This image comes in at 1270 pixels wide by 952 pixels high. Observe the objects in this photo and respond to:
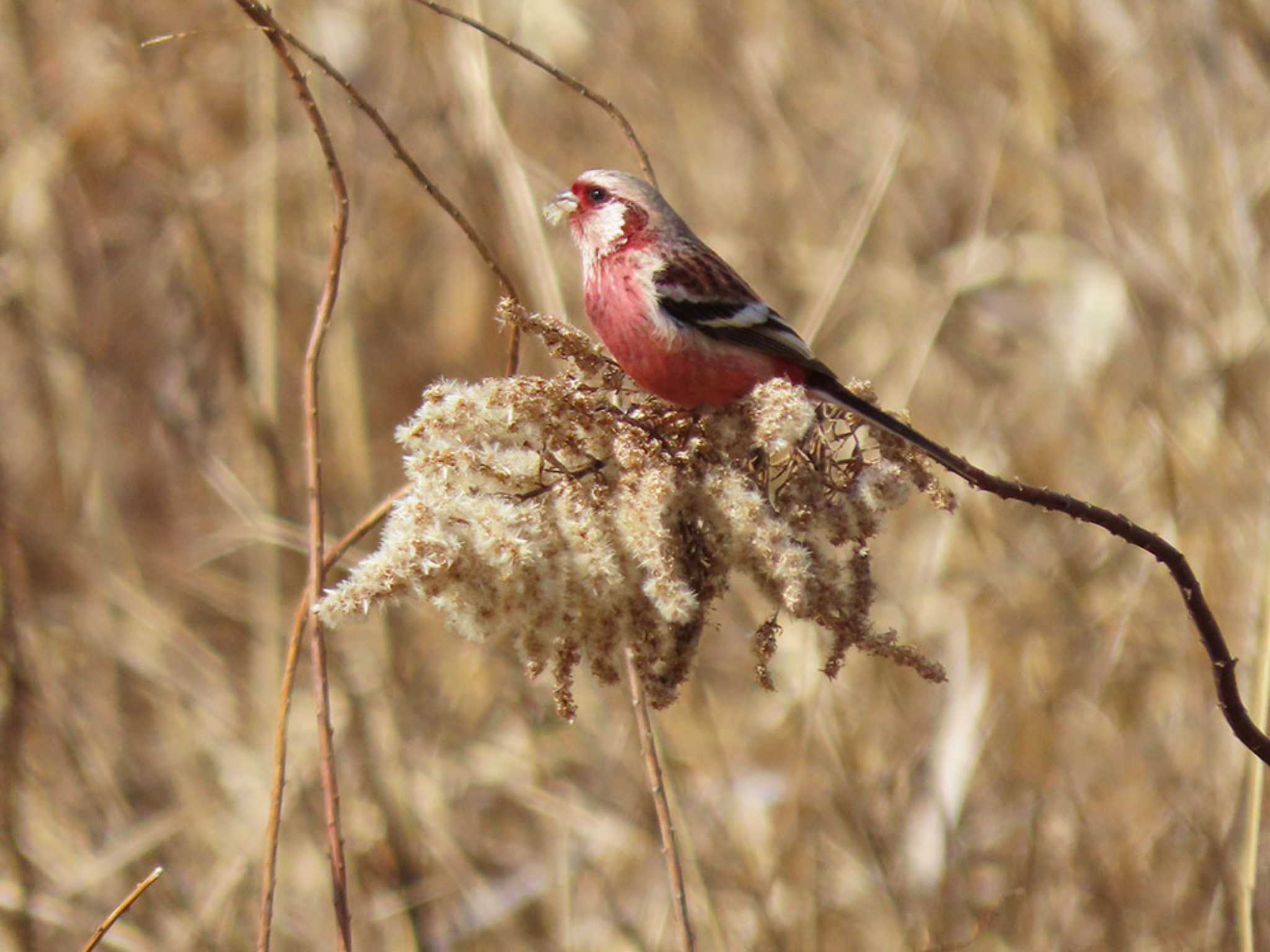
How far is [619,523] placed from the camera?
1874 millimetres

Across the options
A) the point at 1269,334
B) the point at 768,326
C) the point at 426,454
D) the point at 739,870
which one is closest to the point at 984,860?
the point at 739,870

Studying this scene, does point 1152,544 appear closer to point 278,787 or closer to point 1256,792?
point 1256,792

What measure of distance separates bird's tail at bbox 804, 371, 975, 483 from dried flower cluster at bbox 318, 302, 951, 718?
3 centimetres

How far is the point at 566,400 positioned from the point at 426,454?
0.26m

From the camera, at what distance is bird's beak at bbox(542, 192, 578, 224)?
311cm

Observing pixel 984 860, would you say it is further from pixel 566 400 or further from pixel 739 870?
pixel 566 400

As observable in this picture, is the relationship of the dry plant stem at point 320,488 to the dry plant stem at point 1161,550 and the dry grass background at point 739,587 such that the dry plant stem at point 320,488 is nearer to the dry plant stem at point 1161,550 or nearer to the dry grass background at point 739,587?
the dry plant stem at point 1161,550

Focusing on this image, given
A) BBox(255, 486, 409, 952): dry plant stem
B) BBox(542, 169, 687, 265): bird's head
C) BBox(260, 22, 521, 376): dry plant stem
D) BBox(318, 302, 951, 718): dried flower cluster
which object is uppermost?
BBox(542, 169, 687, 265): bird's head

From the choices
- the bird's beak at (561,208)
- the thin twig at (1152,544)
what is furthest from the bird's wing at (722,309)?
the thin twig at (1152,544)

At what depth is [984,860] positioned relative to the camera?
4602mm

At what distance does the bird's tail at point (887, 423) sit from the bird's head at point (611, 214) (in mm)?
801

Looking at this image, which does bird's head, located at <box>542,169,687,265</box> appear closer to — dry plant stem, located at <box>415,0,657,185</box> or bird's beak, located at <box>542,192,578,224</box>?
bird's beak, located at <box>542,192,578,224</box>

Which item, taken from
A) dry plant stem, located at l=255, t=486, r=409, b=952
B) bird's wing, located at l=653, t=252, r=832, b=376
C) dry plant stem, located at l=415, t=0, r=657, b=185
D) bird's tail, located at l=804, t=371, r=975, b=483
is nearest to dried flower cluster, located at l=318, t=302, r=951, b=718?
bird's tail, located at l=804, t=371, r=975, b=483

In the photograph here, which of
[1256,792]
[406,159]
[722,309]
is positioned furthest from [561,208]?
[1256,792]
